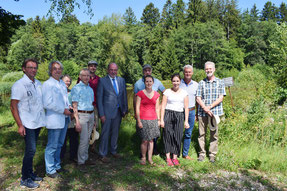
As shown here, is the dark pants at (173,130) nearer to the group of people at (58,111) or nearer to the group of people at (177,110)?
the group of people at (177,110)

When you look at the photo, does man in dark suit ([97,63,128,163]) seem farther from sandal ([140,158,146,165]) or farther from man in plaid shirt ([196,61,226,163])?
man in plaid shirt ([196,61,226,163])

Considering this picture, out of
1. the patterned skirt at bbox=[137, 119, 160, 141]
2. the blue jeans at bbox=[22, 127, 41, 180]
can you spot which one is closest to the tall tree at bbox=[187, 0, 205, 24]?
the patterned skirt at bbox=[137, 119, 160, 141]

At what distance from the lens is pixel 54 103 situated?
3520mm

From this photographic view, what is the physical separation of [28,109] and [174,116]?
2653mm

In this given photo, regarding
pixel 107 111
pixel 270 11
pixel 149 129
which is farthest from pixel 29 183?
pixel 270 11

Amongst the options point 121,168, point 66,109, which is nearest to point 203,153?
point 121,168

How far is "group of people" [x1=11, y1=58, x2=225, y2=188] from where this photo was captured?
3.49m

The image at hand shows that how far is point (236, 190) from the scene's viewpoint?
3627mm

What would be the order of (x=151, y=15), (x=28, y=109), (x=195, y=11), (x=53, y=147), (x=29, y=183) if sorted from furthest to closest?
(x=151, y=15) < (x=195, y=11) < (x=53, y=147) < (x=29, y=183) < (x=28, y=109)

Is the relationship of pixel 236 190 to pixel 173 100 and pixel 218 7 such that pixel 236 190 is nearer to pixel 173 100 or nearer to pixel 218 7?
pixel 173 100

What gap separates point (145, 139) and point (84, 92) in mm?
1492

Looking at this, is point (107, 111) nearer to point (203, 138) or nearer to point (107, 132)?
point (107, 132)

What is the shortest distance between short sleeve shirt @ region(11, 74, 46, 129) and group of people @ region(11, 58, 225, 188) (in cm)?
1

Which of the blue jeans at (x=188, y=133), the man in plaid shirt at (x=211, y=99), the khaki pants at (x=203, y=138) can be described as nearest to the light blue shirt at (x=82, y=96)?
the blue jeans at (x=188, y=133)
